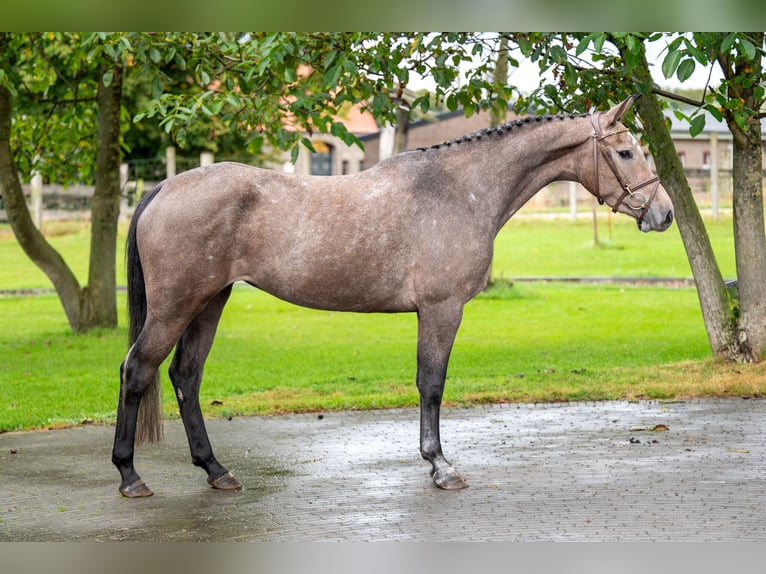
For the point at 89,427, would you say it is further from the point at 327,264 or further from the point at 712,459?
the point at 712,459

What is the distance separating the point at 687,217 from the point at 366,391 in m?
3.65

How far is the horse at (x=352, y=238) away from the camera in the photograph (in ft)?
21.2

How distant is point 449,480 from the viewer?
6543mm

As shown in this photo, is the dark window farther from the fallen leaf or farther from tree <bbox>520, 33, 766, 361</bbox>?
the fallen leaf

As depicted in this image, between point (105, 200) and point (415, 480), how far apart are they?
956 centimetres

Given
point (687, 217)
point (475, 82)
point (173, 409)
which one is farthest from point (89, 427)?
point (687, 217)

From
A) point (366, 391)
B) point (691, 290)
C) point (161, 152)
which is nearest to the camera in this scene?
point (366, 391)

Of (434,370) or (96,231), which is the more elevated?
(96,231)

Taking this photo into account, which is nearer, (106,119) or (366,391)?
(366,391)

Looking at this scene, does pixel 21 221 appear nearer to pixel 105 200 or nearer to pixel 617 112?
pixel 105 200

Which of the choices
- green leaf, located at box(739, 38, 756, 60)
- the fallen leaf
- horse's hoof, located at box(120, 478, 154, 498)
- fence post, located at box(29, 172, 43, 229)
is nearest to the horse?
horse's hoof, located at box(120, 478, 154, 498)

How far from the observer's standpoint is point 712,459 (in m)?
7.25

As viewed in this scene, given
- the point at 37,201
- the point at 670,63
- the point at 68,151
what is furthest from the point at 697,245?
the point at 37,201

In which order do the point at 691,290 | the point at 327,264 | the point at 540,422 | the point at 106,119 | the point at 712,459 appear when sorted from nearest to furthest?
the point at 327,264 → the point at 712,459 → the point at 540,422 → the point at 106,119 → the point at 691,290
